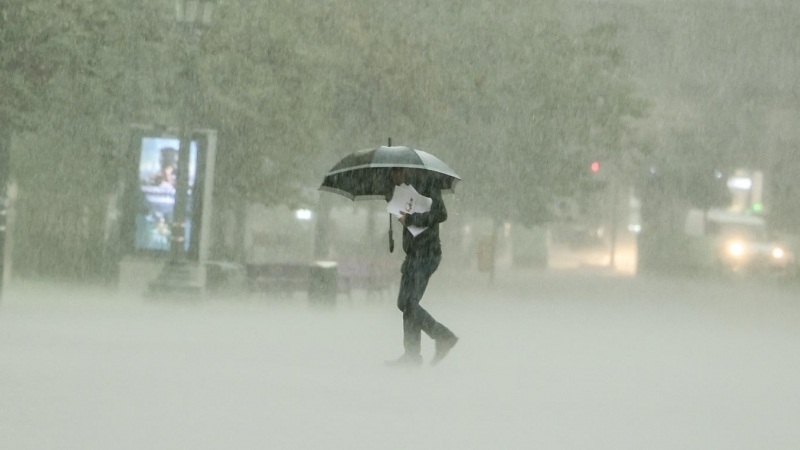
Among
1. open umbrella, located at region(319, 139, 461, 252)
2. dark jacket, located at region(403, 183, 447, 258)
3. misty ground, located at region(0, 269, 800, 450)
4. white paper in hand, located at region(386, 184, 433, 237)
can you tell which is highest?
open umbrella, located at region(319, 139, 461, 252)

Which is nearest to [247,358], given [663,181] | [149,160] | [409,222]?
[409,222]

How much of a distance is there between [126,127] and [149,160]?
11.9ft

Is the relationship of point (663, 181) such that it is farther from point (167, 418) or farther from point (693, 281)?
point (167, 418)

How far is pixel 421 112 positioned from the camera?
1139 inches

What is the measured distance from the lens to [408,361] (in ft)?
37.2

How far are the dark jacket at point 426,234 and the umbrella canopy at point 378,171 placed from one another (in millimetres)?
440

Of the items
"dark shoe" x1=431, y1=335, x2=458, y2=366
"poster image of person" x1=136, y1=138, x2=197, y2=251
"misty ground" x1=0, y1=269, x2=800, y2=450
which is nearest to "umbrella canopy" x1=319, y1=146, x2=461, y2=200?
"dark shoe" x1=431, y1=335, x2=458, y2=366

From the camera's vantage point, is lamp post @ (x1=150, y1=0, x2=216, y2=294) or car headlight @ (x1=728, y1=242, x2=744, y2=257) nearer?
lamp post @ (x1=150, y1=0, x2=216, y2=294)

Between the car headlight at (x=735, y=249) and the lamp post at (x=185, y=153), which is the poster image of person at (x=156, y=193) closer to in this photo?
the lamp post at (x=185, y=153)

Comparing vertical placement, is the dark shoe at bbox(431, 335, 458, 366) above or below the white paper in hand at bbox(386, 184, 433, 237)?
below

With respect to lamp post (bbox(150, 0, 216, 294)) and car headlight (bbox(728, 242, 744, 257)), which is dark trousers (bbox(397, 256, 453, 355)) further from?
car headlight (bbox(728, 242, 744, 257))

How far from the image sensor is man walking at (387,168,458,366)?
11.0m

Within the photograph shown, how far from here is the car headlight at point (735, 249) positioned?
50.2 m

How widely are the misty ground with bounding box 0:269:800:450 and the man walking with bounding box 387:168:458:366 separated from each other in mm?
246
